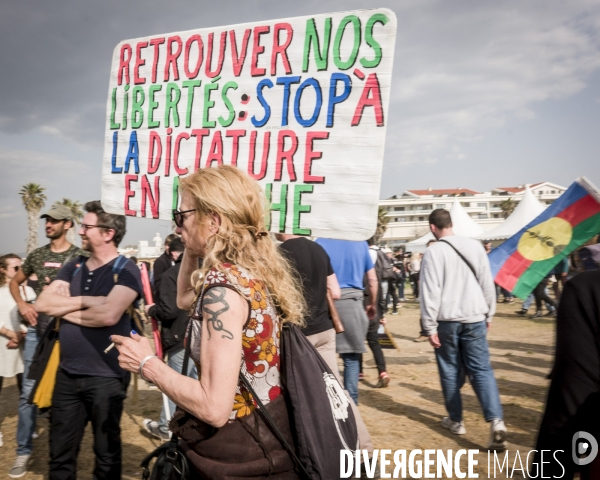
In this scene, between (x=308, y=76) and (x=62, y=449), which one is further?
(x=62, y=449)

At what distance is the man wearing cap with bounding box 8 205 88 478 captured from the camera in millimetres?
4258

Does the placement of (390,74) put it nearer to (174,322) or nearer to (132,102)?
(132,102)

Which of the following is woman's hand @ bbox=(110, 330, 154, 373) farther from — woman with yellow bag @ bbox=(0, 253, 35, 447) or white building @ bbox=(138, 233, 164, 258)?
white building @ bbox=(138, 233, 164, 258)

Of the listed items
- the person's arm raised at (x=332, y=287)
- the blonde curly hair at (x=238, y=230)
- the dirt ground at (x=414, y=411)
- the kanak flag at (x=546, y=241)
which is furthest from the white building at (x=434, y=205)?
the blonde curly hair at (x=238, y=230)

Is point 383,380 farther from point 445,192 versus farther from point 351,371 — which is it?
point 445,192

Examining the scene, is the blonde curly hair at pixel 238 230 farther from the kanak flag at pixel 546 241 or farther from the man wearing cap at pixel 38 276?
the kanak flag at pixel 546 241

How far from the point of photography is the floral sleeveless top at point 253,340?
1653 millimetres

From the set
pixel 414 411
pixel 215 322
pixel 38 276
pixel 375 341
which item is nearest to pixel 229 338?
pixel 215 322

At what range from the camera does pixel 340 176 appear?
2.41 meters

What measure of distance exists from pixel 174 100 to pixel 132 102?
309mm

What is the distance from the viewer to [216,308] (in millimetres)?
1585

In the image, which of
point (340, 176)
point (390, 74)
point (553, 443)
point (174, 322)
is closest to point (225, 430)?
point (553, 443)

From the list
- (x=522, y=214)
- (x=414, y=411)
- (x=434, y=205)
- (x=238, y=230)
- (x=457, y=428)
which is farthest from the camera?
(x=434, y=205)

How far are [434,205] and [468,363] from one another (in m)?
99.4
